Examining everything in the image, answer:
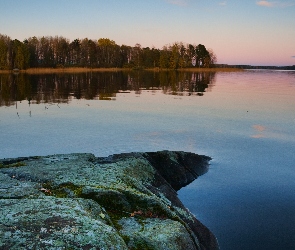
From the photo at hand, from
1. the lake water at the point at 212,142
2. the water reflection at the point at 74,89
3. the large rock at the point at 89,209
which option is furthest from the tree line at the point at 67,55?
the large rock at the point at 89,209

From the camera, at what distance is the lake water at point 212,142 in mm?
11539

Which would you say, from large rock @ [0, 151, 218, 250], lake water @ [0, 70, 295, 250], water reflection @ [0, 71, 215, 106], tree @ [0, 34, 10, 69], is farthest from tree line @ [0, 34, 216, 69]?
large rock @ [0, 151, 218, 250]

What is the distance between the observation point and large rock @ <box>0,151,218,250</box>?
5480 mm

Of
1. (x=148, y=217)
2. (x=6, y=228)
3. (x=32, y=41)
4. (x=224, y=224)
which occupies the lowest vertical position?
(x=224, y=224)

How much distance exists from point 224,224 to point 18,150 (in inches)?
530

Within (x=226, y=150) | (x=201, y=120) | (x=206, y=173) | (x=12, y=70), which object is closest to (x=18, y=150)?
(x=206, y=173)

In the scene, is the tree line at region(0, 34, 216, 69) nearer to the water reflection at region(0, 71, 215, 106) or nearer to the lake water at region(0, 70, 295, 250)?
the water reflection at region(0, 71, 215, 106)

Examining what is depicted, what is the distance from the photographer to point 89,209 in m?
6.93

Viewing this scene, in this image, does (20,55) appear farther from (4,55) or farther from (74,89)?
(74,89)

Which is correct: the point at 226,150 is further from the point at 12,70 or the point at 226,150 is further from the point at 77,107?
the point at 12,70

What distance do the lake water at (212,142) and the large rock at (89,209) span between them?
6.94 ft

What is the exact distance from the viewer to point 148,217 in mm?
7965

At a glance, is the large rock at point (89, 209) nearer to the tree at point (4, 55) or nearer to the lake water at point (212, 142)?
the lake water at point (212, 142)

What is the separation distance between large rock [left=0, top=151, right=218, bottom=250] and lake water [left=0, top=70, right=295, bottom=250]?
6.94ft
